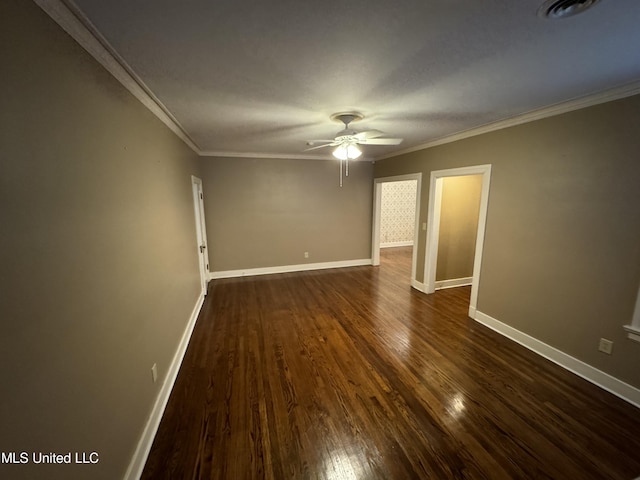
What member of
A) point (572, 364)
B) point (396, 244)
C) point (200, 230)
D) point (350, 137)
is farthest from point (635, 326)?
point (396, 244)

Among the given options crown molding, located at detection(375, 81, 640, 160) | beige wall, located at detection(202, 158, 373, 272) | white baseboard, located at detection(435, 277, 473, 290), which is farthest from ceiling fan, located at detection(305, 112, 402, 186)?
white baseboard, located at detection(435, 277, 473, 290)

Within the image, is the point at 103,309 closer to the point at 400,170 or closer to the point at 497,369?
the point at 497,369

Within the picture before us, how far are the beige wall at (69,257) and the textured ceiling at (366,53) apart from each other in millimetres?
363

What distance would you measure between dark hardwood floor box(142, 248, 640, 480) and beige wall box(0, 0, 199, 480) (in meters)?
0.51

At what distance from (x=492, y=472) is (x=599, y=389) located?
1.51 m

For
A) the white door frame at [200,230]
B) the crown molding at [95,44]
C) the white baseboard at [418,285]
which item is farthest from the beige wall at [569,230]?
the white door frame at [200,230]

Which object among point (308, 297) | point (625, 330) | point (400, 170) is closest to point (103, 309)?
point (308, 297)

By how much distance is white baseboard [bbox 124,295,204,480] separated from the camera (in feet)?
4.95

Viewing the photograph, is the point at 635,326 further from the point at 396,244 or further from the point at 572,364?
the point at 396,244

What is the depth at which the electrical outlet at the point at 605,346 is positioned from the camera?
7.06 feet

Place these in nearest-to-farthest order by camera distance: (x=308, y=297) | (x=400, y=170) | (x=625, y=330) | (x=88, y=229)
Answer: (x=88, y=229) < (x=625, y=330) < (x=308, y=297) < (x=400, y=170)

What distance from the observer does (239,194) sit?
4961mm

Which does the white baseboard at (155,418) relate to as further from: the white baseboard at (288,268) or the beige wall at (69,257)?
the white baseboard at (288,268)

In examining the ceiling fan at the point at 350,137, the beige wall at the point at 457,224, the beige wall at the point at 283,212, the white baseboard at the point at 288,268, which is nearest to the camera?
the ceiling fan at the point at 350,137
